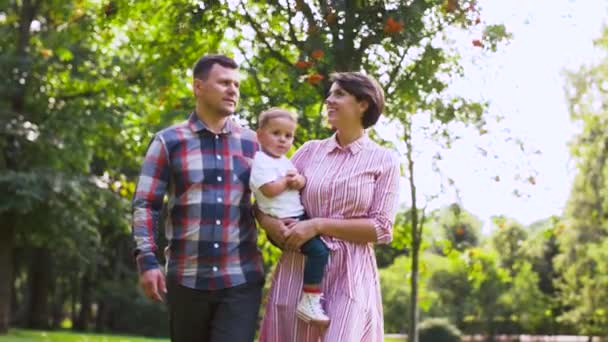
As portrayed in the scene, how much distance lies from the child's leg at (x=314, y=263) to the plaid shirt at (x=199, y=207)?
252 millimetres

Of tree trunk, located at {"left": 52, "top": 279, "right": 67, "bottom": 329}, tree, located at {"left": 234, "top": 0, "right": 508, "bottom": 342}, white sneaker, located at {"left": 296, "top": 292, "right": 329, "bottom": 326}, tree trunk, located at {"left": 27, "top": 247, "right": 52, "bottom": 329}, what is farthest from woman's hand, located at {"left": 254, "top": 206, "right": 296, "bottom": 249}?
tree trunk, located at {"left": 52, "top": 279, "right": 67, "bottom": 329}

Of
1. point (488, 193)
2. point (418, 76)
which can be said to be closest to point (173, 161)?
point (418, 76)

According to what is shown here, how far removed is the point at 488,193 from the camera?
1357 cm

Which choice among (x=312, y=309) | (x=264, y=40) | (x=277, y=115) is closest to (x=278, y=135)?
(x=277, y=115)

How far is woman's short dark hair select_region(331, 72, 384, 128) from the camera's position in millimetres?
4488

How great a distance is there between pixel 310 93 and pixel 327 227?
5.64 m

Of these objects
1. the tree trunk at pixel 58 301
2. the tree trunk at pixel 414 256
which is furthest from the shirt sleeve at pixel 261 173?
the tree trunk at pixel 58 301

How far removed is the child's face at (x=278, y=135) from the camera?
4477 millimetres

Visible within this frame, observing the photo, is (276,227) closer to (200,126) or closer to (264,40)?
(200,126)

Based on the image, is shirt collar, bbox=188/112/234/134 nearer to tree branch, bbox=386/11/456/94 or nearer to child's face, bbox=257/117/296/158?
child's face, bbox=257/117/296/158

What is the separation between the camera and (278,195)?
446 cm

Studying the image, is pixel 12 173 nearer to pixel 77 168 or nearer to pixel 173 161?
pixel 77 168

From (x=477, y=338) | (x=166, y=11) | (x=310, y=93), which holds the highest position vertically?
(x=166, y=11)

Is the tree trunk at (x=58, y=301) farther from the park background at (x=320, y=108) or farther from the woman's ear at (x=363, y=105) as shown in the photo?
the woman's ear at (x=363, y=105)
